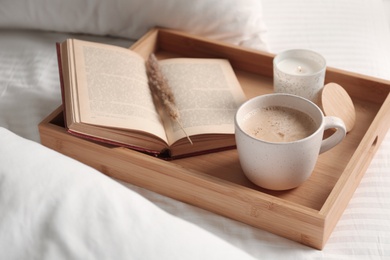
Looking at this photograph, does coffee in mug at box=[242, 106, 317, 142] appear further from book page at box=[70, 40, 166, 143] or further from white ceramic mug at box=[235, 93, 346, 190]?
book page at box=[70, 40, 166, 143]

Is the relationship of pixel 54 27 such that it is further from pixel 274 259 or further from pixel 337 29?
pixel 274 259

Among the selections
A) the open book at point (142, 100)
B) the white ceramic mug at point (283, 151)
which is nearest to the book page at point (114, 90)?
the open book at point (142, 100)

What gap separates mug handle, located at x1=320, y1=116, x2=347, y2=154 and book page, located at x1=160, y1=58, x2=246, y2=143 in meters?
0.13

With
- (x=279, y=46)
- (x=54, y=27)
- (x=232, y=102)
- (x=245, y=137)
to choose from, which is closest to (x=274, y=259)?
(x=245, y=137)

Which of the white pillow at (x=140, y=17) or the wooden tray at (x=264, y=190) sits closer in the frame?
the wooden tray at (x=264, y=190)

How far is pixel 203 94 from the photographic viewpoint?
35.9 inches

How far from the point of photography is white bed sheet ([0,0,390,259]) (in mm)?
716

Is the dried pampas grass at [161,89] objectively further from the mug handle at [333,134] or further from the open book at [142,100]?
the mug handle at [333,134]

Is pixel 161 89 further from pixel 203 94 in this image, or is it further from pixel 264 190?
pixel 264 190

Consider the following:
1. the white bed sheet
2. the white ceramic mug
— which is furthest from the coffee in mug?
the white bed sheet

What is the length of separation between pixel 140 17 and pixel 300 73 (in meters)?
0.35

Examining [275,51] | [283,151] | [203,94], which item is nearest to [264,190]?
[283,151]

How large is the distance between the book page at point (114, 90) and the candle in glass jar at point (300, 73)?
0.19 meters

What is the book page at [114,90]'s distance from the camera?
2.69ft
